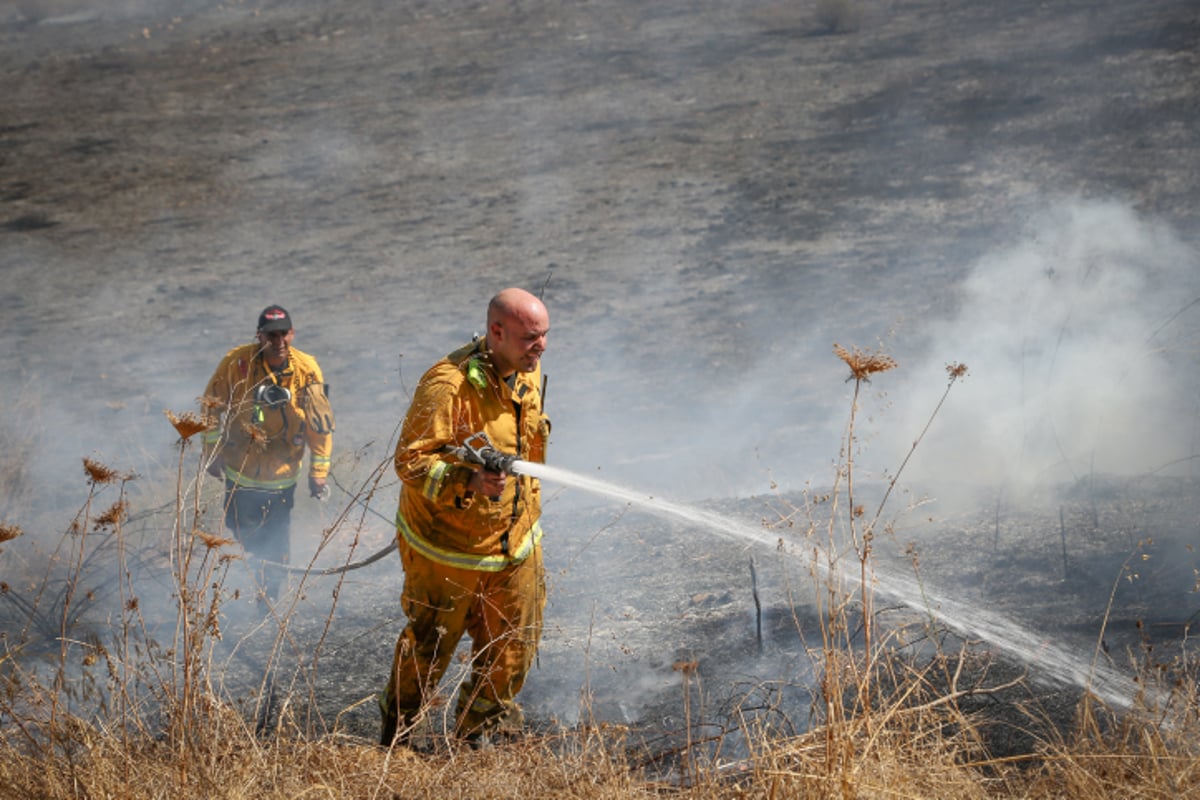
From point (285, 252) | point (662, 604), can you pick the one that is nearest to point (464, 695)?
point (662, 604)

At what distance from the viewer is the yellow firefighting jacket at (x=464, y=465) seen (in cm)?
332

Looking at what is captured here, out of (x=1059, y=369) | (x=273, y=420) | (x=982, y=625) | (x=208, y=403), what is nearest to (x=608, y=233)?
(x=1059, y=369)

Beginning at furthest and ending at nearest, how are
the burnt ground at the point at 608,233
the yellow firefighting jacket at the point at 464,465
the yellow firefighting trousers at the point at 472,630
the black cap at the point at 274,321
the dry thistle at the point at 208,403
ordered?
the black cap at the point at 274,321, the burnt ground at the point at 608,233, the yellow firefighting trousers at the point at 472,630, the yellow firefighting jacket at the point at 464,465, the dry thistle at the point at 208,403

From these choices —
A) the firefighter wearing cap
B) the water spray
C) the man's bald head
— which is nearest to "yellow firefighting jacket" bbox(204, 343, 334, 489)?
the firefighter wearing cap

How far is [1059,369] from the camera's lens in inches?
293

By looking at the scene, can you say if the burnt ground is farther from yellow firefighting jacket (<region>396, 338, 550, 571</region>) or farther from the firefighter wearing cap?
yellow firefighting jacket (<region>396, 338, 550, 571</region>)

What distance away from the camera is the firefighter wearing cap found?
16.8ft

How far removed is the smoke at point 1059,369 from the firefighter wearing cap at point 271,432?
133 inches

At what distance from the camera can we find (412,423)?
340 cm

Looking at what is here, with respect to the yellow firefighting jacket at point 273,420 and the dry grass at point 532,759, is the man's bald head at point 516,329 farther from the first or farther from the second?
the yellow firefighting jacket at point 273,420

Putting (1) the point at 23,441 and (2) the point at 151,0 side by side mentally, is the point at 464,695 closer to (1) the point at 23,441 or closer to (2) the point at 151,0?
(1) the point at 23,441

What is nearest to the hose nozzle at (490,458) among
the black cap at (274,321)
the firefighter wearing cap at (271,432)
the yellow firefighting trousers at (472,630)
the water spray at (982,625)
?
the water spray at (982,625)

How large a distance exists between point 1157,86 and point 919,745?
12525 mm

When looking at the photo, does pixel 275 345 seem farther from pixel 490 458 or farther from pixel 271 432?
pixel 490 458
